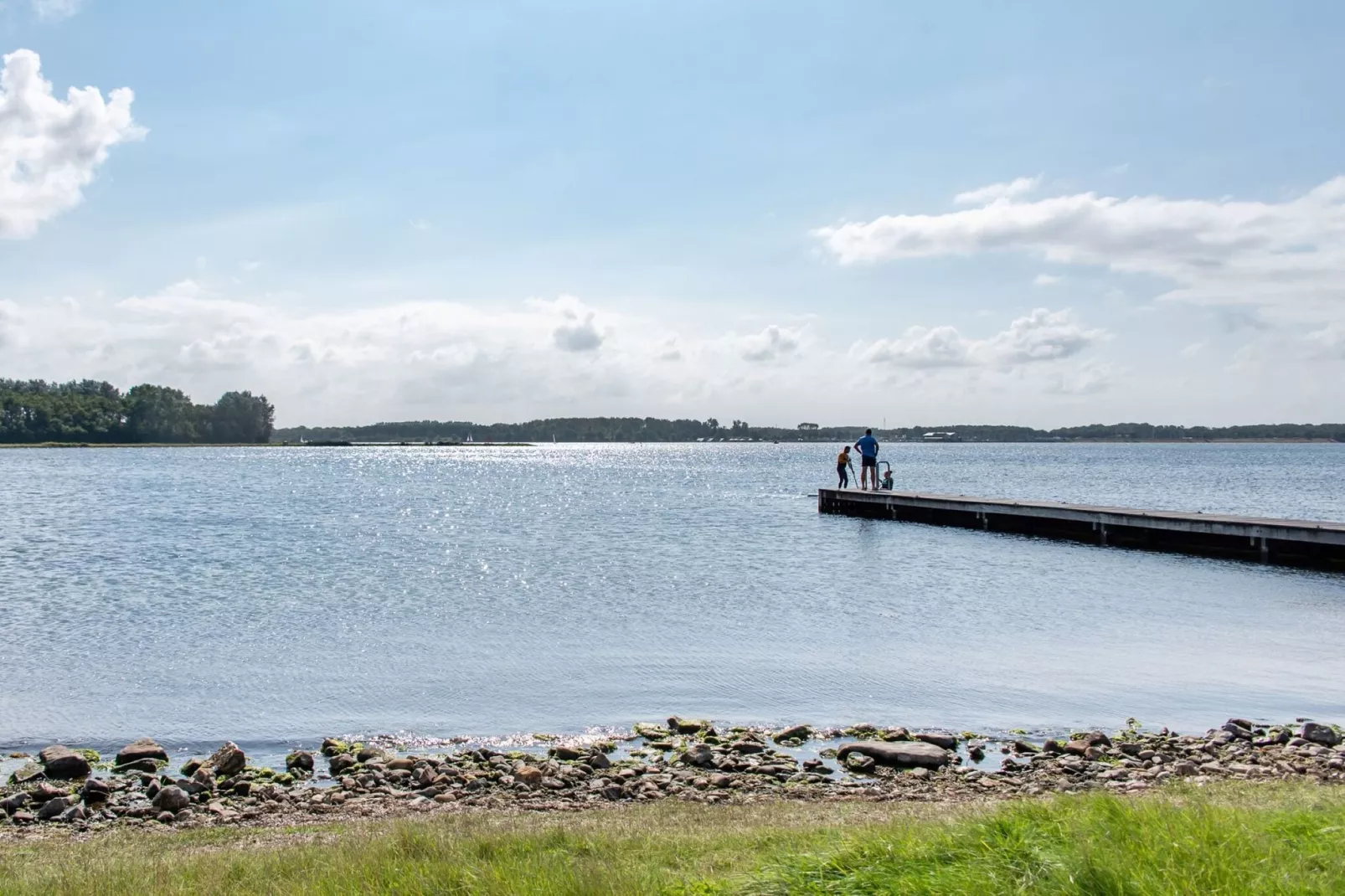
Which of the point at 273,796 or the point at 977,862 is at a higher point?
the point at 977,862

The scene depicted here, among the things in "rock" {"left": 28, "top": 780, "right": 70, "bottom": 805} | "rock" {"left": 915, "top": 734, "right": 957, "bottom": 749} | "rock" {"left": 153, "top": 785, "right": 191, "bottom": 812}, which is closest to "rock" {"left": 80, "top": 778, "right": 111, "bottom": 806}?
"rock" {"left": 28, "top": 780, "right": 70, "bottom": 805}

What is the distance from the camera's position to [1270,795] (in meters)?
8.16

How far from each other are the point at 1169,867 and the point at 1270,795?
3.98 meters

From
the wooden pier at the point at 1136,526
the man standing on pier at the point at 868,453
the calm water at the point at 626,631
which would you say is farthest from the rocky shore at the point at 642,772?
the man standing on pier at the point at 868,453

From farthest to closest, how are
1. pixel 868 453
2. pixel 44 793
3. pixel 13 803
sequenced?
pixel 868 453 < pixel 44 793 < pixel 13 803

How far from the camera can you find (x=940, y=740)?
1114cm

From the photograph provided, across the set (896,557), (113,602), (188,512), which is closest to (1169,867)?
(113,602)

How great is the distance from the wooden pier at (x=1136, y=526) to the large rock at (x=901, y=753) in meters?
19.7

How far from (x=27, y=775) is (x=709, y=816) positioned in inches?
271

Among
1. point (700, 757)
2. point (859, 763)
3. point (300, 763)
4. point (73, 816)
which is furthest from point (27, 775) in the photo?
point (859, 763)

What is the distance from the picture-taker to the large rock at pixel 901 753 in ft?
33.8

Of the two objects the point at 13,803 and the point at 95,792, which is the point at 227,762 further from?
the point at 13,803

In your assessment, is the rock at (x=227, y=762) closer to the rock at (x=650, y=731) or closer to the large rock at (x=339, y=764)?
the large rock at (x=339, y=764)

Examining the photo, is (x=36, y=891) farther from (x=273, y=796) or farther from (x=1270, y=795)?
(x=1270, y=795)
